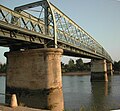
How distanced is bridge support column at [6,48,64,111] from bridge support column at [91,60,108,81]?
53.7m

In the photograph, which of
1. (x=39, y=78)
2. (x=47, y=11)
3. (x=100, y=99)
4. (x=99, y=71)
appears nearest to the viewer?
(x=39, y=78)

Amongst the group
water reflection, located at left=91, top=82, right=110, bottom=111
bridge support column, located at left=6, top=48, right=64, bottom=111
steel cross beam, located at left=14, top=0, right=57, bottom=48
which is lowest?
water reflection, located at left=91, top=82, right=110, bottom=111

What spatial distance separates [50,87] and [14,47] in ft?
35.3

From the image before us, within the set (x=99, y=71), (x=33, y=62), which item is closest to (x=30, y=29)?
(x=33, y=62)

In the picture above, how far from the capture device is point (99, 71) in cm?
8506

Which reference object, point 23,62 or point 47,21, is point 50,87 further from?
point 47,21

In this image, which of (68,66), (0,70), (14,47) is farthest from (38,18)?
(68,66)

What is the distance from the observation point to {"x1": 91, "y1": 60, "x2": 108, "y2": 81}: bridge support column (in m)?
82.3

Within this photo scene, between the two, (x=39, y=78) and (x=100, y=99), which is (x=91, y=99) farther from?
(x=39, y=78)

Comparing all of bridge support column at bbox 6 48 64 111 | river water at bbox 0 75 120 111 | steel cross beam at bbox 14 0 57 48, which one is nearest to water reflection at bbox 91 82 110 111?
river water at bbox 0 75 120 111

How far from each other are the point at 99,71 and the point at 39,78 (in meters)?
58.2

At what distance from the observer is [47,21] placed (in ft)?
118

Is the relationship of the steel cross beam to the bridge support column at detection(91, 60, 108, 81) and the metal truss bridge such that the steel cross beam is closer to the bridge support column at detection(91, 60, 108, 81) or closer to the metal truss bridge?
the metal truss bridge

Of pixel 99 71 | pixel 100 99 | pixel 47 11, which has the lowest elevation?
pixel 100 99
